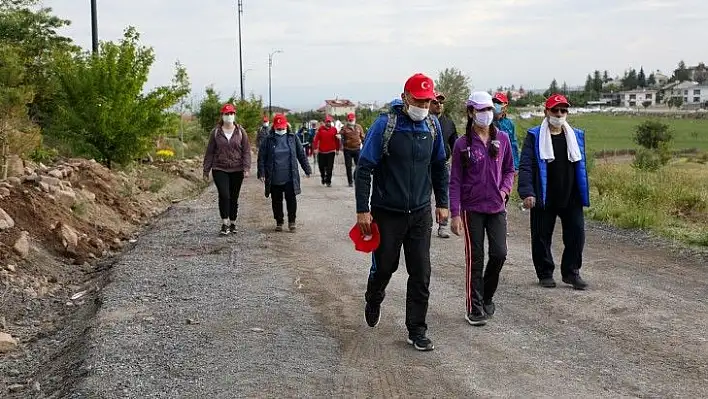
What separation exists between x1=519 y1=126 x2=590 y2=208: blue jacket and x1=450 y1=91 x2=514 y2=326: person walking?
3.66ft

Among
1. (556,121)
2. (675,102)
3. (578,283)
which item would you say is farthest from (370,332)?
(675,102)

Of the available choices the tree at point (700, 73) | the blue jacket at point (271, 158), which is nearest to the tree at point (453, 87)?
the blue jacket at point (271, 158)

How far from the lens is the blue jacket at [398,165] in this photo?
616 cm

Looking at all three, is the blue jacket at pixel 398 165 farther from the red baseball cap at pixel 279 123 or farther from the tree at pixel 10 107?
the tree at pixel 10 107

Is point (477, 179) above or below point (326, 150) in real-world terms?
above

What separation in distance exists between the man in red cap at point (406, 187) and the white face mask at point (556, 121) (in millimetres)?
2037

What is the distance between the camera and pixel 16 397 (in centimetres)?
598

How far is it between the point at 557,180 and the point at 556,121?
60 centimetres

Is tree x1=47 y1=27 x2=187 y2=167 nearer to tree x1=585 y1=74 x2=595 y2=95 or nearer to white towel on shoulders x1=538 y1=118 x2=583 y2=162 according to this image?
white towel on shoulders x1=538 y1=118 x2=583 y2=162

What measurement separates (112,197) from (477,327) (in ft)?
32.1

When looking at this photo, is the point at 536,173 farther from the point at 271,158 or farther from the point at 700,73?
the point at 700,73

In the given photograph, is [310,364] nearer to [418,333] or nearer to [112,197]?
[418,333]

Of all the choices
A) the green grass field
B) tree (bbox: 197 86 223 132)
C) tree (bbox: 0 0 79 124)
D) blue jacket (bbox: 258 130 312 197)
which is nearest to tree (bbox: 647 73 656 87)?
the green grass field

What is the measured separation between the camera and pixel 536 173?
8156 mm
